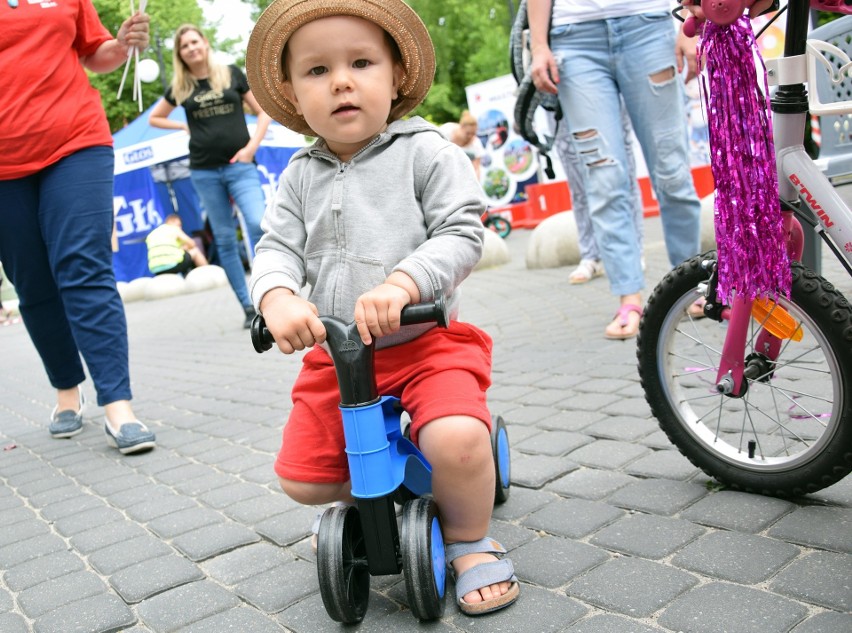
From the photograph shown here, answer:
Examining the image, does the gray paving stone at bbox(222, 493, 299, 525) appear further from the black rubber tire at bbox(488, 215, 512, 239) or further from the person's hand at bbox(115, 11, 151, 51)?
the black rubber tire at bbox(488, 215, 512, 239)

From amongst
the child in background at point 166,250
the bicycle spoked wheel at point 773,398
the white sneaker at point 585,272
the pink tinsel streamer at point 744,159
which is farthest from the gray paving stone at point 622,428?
the child in background at point 166,250

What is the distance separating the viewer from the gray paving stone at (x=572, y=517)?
2.20 metres

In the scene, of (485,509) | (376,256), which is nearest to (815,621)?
(485,509)

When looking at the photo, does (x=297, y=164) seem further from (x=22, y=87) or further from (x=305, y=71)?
(x=22, y=87)

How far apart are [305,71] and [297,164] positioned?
0.27 metres

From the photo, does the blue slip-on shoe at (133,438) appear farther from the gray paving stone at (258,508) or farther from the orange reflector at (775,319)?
the orange reflector at (775,319)

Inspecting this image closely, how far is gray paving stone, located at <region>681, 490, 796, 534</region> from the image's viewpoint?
207cm

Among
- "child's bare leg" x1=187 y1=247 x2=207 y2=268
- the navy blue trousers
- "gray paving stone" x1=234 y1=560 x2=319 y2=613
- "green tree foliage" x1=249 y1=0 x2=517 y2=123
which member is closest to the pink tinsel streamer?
"gray paving stone" x1=234 y1=560 x2=319 y2=613

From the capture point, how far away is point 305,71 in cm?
198

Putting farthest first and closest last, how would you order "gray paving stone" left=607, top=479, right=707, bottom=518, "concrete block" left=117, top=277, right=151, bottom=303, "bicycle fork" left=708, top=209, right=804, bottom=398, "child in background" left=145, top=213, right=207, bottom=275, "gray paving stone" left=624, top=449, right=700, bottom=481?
"child in background" left=145, top=213, right=207, bottom=275, "concrete block" left=117, top=277, right=151, bottom=303, "gray paving stone" left=624, top=449, right=700, bottom=481, "gray paving stone" left=607, top=479, right=707, bottom=518, "bicycle fork" left=708, top=209, right=804, bottom=398

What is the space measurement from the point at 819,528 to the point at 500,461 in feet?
2.62

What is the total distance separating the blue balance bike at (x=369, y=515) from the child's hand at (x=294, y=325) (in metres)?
0.03

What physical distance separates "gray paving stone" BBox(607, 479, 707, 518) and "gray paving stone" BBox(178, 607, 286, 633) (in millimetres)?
965

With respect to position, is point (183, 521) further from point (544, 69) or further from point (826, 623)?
point (544, 69)
